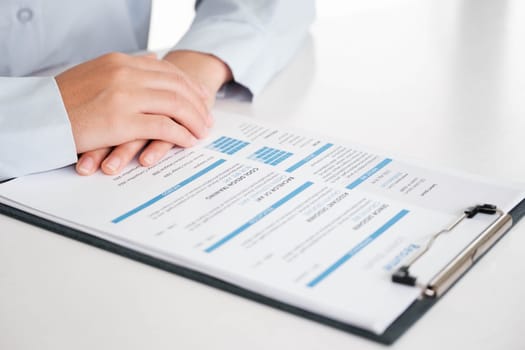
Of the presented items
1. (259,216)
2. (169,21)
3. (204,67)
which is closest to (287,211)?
(259,216)

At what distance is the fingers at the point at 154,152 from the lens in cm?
90

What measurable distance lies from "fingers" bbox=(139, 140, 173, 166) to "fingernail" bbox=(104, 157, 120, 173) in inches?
1.0

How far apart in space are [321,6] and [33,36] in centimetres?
170

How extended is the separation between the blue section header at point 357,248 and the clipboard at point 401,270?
1.3 inches

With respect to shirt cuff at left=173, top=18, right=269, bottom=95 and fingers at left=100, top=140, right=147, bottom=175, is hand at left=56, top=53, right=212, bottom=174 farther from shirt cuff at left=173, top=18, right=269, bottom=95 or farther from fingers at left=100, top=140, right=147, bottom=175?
shirt cuff at left=173, top=18, right=269, bottom=95

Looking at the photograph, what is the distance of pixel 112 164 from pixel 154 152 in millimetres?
52

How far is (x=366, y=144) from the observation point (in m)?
0.93

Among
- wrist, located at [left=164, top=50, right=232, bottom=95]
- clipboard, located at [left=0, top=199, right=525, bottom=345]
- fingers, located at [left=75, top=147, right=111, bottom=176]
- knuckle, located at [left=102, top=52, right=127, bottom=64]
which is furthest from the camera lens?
wrist, located at [left=164, top=50, right=232, bottom=95]

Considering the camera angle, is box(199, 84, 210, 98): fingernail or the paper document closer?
the paper document

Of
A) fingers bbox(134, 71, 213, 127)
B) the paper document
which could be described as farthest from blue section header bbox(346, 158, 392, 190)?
fingers bbox(134, 71, 213, 127)

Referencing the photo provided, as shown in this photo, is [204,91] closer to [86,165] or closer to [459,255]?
[86,165]

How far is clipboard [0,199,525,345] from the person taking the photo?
62 centimetres

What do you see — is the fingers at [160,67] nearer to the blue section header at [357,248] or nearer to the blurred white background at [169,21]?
the blue section header at [357,248]

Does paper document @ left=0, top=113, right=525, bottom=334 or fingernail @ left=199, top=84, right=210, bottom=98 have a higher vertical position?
fingernail @ left=199, top=84, right=210, bottom=98
